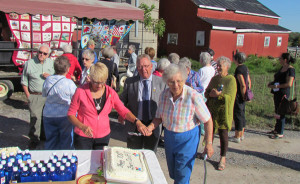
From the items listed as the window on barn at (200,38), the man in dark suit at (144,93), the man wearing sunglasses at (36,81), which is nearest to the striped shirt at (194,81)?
the man in dark suit at (144,93)

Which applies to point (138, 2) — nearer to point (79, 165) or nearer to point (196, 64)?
point (196, 64)

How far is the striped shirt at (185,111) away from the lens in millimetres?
2838

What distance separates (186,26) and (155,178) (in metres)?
19.7

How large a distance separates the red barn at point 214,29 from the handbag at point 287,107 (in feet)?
45.6

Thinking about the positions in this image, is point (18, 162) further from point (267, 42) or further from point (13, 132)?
point (267, 42)

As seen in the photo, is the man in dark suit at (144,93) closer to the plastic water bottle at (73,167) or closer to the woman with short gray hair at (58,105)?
the woman with short gray hair at (58,105)

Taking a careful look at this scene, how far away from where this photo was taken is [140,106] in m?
3.51

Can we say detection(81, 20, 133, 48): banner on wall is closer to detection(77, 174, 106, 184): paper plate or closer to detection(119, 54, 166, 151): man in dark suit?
detection(119, 54, 166, 151): man in dark suit

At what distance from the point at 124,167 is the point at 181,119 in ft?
3.00

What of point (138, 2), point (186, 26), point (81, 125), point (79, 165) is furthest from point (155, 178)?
point (186, 26)

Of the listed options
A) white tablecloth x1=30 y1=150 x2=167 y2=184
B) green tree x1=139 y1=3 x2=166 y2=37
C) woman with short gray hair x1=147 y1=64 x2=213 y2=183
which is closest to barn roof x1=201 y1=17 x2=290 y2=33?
green tree x1=139 y1=3 x2=166 y2=37

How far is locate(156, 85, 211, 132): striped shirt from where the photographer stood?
2.84 metres

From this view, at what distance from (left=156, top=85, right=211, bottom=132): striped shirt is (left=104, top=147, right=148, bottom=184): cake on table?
626mm

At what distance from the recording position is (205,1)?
69.1 ft
